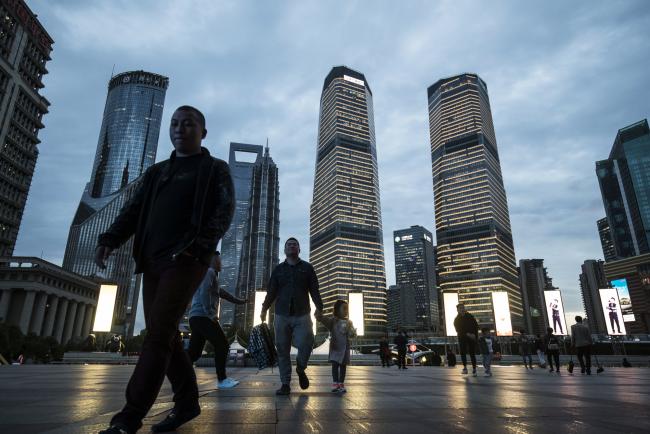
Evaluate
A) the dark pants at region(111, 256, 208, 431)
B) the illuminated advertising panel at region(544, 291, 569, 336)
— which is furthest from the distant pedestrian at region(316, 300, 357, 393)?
the illuminated advertising panel at region(544, 291, 569, 336)

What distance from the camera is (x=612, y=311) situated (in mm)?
25234

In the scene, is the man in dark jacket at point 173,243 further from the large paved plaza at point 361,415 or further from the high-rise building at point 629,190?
the high-rise building at point 629,190

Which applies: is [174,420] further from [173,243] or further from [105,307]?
[105,307]

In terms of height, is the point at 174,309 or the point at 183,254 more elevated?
the point at 183,254

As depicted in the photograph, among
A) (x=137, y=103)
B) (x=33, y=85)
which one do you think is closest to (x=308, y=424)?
(x=33, y=85)

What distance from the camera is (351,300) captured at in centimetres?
2525

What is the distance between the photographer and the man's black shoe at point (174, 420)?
2.25 metres

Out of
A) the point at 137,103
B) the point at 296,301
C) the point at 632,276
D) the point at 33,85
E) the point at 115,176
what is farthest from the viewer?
the point at 137,103

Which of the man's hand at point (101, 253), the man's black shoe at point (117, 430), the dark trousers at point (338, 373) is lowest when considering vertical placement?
the dark trousers at point (338, 373)

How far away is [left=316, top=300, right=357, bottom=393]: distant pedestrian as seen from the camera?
5.51 m

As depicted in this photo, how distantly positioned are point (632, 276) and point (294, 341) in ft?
605

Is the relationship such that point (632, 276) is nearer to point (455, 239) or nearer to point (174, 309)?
point (455, 239)

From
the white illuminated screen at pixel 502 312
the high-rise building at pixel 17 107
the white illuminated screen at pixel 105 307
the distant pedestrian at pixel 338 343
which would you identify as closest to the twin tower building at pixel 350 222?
the high-rise building at pixel 17 107

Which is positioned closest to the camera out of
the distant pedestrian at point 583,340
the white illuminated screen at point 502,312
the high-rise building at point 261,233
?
the distant pedestrian at point 583,340
